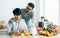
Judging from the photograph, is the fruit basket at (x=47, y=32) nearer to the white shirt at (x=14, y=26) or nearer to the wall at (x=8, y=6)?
the white shirt at (x=14, y=26)

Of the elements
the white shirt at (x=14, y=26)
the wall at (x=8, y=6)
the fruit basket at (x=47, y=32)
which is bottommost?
the fruit basket at (x=47, y=32)

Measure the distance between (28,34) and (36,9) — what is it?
19.1 inches

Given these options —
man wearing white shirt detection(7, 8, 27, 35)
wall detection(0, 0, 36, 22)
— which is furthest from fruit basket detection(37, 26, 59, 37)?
wall detection(0, 0, 36, 22)

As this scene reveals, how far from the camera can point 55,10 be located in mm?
2055

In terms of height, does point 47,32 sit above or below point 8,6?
below

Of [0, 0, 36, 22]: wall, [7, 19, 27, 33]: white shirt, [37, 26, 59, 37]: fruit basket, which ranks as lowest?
[37, 26, 59, 37]: fruit basket

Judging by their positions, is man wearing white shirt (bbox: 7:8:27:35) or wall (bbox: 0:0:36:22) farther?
wall (bbox: 0:0:36:22)

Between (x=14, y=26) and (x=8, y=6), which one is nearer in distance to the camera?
(x=14, y=26)

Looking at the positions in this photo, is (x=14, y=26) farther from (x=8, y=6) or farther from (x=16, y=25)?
(x=8, y=6)

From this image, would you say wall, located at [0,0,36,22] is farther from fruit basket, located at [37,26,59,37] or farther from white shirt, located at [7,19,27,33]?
fruit basket, located at [37,26,59,37]

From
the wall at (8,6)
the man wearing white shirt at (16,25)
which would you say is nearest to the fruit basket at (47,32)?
the man wearing white shirt at (16,25)

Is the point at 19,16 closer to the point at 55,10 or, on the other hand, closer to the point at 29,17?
the point at 29,17

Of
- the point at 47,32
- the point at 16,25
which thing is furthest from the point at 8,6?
the point at 47,32

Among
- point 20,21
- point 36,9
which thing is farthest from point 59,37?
point 36,9
